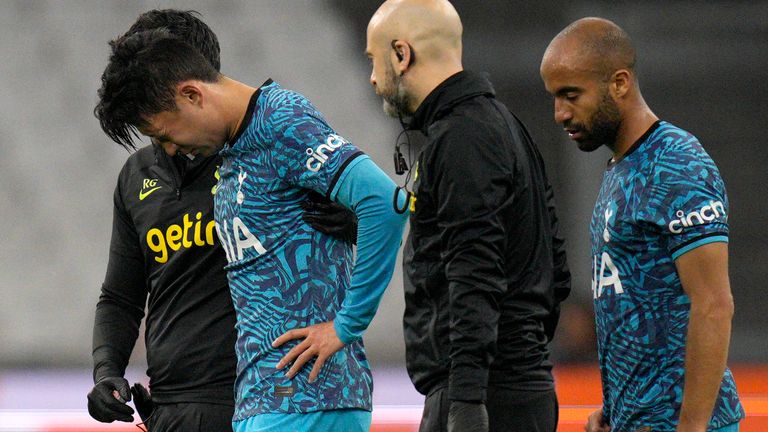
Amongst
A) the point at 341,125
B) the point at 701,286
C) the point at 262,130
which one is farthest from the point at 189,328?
the point at 341,125

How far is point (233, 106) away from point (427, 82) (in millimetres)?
331

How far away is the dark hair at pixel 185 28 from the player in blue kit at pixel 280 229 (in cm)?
20

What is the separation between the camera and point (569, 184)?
490 cm

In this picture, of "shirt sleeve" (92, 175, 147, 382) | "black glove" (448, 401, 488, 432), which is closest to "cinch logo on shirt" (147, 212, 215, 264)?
"shirt sleeve" (92, 175, 147, 382)

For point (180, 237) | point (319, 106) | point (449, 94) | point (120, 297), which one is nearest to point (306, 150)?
point (449, 94)

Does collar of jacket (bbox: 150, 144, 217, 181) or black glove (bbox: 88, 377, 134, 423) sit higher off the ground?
collar of jacket (bbox: 150, 144, 217, 181)

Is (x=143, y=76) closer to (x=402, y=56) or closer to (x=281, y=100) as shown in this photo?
(x=281, y=100)

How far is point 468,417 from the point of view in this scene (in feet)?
4.85

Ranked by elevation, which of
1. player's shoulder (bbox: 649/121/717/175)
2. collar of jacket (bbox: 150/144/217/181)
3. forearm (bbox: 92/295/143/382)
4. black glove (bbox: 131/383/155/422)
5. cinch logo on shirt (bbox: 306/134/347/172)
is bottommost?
black glove (bbox: 131/383/155/422)

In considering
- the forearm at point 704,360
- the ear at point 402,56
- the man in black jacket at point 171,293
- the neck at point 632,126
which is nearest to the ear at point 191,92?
the man in black jacket at point 171,293

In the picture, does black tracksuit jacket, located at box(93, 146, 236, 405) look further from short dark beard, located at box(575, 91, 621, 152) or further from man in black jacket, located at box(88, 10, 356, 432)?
short dark beard, located at box(575, 91, 621, 152)

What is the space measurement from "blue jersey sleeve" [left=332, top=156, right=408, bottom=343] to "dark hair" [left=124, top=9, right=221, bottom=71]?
0.43m

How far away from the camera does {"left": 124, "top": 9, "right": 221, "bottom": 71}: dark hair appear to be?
77.8 inches

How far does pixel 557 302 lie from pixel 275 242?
458 millimetres
